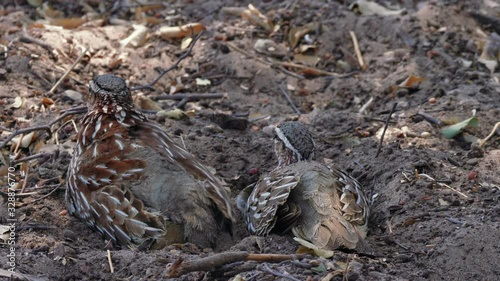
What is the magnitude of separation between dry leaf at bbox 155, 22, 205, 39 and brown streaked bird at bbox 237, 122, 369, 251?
3.30m

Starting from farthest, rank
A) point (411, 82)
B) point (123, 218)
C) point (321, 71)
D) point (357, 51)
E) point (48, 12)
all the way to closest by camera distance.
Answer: point (48, 12)
point (357, 51)
point (321, 71)
point (411, 82)
point (123, 218)

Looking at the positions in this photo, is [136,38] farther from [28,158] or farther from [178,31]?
[28,158]

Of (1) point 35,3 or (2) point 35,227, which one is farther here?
(1) point 35,3

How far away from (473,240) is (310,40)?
14.6 ft

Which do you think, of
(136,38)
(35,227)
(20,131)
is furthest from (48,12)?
(35,227)

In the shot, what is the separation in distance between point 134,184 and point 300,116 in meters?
2.54

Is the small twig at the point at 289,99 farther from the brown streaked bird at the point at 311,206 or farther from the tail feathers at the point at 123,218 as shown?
the tail feathers at the point at 123,218

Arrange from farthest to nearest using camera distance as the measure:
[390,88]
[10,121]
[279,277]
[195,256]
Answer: [390,88] → [10,121] → [195,256] → [279,277]

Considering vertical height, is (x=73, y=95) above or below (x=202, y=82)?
above

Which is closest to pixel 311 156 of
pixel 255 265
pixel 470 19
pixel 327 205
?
pixel 327 205

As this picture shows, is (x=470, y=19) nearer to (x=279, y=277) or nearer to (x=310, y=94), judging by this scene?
(x=310, y=94)

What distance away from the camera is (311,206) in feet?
20.8

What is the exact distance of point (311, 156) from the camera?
727cm

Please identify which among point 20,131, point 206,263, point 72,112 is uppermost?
point 206,263
